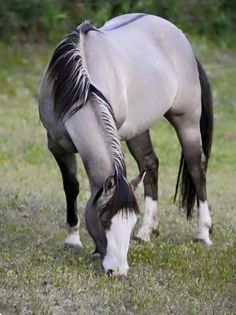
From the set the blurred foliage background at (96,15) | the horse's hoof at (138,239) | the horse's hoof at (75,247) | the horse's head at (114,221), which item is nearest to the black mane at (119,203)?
the horse's head at (114,221)

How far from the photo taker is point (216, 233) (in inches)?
310

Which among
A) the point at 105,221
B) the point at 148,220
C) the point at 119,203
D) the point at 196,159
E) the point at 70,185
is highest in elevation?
the point at 119,203

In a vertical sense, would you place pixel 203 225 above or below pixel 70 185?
below

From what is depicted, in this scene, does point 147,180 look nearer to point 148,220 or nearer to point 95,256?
point 148,220

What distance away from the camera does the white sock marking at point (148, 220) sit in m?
7.50

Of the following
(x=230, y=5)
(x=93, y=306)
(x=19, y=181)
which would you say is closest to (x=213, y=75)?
(x=230, y=5)

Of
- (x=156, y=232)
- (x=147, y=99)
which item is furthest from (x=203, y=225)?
(x=147, y=99)

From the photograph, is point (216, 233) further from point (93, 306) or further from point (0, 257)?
point (93, 306)

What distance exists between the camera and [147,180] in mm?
7727

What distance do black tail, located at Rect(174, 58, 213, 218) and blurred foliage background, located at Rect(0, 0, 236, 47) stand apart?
8.96m

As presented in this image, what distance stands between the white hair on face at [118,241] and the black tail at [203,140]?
7.25ft

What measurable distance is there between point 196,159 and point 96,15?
984 centimetres

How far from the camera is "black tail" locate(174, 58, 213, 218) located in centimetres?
779

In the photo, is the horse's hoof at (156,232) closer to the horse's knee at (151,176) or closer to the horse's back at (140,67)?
the horse's knee at (151,176)
